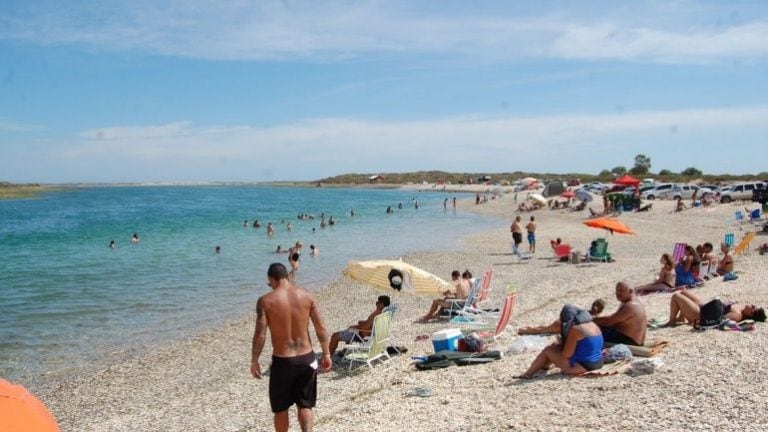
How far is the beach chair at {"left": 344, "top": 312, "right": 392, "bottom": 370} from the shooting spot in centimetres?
953

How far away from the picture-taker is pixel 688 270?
14.0m

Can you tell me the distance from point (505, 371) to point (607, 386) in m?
1.56

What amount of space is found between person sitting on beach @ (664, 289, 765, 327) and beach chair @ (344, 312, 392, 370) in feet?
14.1

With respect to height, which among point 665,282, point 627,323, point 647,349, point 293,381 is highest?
point 293,381

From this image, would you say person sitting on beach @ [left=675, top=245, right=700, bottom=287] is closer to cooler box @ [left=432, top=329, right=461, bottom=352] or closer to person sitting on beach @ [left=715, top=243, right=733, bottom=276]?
person sitting on beach @ [left=715, top=243, right=733, bottom=276]

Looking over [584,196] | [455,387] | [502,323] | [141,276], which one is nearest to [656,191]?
[584,196]

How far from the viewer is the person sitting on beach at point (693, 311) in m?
9.34

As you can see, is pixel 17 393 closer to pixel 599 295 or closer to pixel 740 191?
pixel 599 295

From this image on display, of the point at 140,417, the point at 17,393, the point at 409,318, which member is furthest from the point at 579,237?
the point at 17,393

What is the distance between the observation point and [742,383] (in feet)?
21.7

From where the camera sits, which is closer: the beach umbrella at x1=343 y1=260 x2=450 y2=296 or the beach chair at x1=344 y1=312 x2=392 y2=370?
the beach chair at x1=344 y1=312 x2=392 y2=370

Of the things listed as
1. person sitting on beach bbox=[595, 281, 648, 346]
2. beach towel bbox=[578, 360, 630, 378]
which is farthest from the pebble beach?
person sitting on beach bbox=[595, 281, 648, 346]

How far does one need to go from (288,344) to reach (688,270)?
36.6ft

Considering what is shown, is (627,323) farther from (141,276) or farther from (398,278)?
(141,276)
